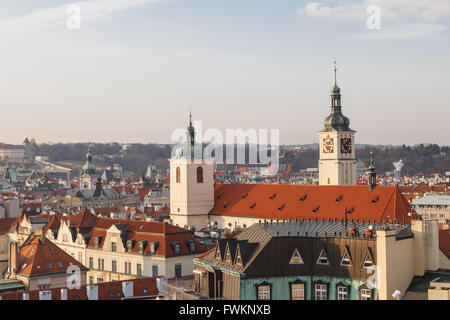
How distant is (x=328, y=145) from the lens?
6475 cm

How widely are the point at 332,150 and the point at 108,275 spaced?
26212 mm

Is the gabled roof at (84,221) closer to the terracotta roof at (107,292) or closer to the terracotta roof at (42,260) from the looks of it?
the terracotta roof at (42,260)

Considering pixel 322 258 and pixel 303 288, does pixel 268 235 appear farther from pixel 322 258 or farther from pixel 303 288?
pixel 303 288

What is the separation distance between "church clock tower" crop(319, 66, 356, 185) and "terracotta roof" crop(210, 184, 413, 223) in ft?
19.7

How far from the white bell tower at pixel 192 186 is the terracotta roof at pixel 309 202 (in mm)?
1094

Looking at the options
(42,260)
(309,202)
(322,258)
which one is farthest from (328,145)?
(322,258)

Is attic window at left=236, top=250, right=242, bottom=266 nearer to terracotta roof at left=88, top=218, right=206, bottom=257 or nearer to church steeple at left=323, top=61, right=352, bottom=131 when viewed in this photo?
terracotta roof at left=88, top=218, right=206, bottom=257

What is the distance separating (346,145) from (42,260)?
32576 millimetres

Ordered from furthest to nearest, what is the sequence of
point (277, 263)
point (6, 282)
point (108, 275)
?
point (108, 275), point (6, 282), point (277, 263)
